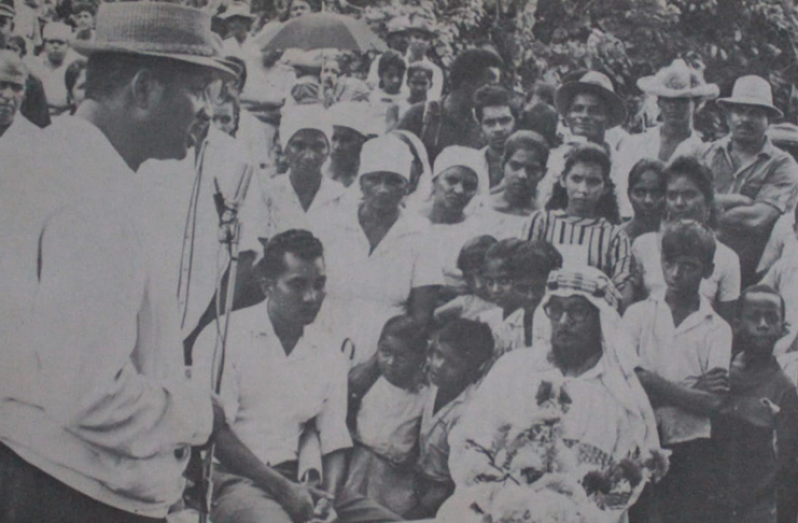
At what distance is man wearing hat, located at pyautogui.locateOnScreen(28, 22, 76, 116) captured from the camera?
424 cm

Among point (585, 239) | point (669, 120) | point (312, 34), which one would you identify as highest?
point (312, 34)

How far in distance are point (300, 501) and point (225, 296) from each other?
33.6 inches

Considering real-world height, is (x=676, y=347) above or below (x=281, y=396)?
above

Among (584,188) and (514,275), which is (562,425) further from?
(584,188)

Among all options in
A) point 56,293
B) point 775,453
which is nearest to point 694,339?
point 775,453

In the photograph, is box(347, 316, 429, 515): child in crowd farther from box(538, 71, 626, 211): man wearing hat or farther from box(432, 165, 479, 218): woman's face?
box(538, 71, 626, 211): man wearing hat

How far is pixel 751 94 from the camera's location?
4695mm

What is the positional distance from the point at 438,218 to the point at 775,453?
176cm

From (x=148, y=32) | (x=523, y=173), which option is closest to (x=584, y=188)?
(x=523, y=173)

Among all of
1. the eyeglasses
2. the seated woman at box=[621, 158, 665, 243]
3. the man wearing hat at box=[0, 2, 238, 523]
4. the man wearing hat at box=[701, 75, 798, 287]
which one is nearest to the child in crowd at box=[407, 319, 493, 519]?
the eyeglasses

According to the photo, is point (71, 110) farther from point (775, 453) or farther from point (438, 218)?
point (775, 453)

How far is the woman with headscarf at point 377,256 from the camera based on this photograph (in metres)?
4.39

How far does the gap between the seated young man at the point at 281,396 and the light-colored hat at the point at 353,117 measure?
461 millimetres

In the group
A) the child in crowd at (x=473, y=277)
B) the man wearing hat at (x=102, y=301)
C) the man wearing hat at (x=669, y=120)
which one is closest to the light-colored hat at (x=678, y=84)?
the man wearing hat at (x=669, y=120)
